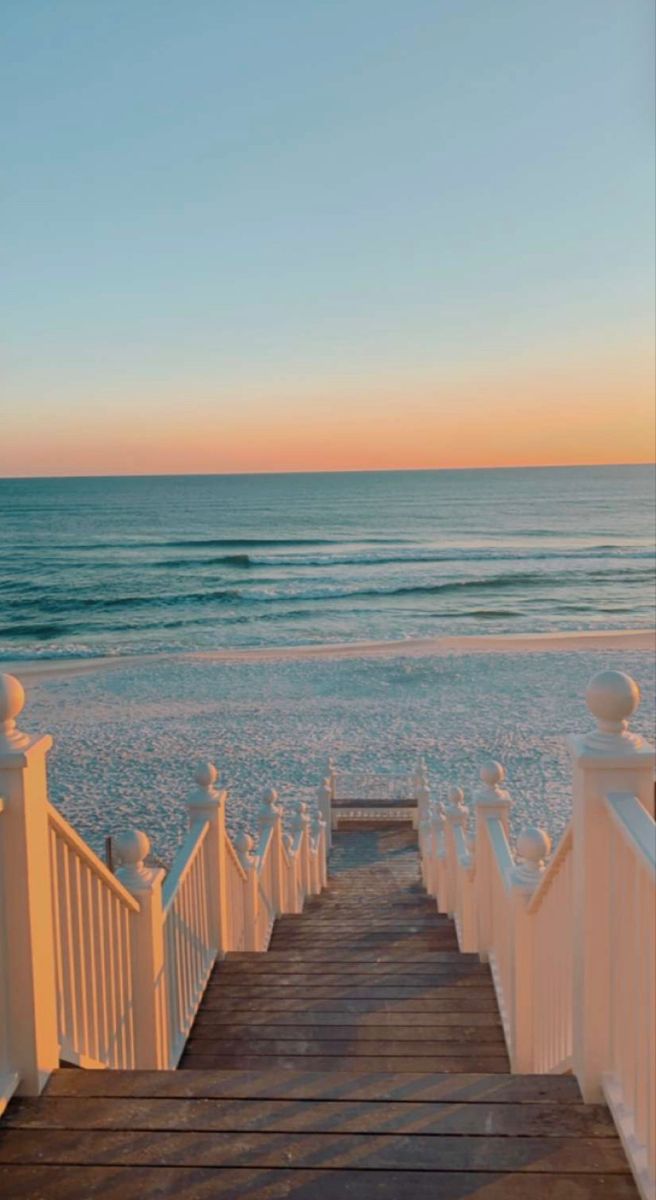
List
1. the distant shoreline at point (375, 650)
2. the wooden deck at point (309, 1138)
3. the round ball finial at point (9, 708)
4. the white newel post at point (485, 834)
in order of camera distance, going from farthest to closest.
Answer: the distant shoreline at point (375, 650) → the white newel post at point (485, 834) → the round ball finial at point (9, 708) → the wooden deck at point (309, 1138)

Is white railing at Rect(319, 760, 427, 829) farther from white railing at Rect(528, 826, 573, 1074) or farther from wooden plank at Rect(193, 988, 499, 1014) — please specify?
white railing at Rect(528, 826, 573, 1074)

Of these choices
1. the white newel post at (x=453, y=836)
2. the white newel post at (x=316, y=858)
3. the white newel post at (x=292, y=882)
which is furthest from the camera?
the white newel post at (x=316, y=858)

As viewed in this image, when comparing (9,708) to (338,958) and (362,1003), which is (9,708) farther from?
(338,958)

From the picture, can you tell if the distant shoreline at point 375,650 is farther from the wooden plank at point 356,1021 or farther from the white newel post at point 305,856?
the wooden plank at point 356,1021

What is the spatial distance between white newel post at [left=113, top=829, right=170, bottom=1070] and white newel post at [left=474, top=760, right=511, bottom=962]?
1888 mm

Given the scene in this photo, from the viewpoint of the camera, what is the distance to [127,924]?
3230 millimetres

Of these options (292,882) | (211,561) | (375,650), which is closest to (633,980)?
(292,882)

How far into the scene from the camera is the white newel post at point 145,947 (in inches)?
128

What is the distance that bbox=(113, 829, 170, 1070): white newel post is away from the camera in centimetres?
325

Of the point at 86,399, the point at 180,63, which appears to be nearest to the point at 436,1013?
the point at 180,63

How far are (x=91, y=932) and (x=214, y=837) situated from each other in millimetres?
1604

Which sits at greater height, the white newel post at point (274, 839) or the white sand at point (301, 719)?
the white newel post at point (274, 839)

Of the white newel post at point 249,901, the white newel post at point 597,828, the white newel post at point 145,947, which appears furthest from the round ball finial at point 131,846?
the white newel post at point 249,901

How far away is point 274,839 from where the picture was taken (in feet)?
21.9
